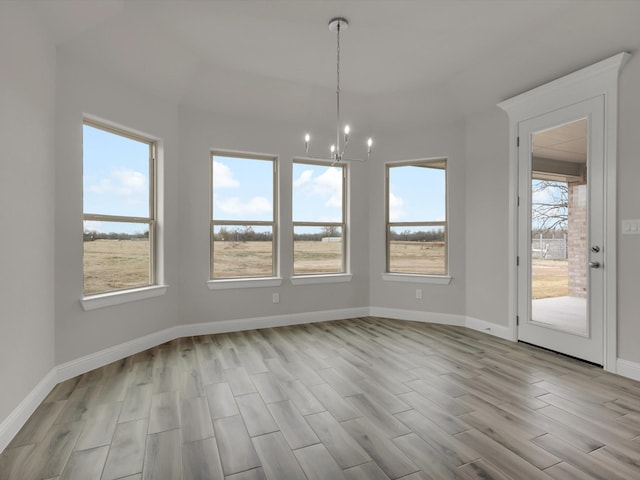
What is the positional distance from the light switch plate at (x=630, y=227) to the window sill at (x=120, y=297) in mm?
4435

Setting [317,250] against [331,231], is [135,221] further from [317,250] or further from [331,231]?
[331,231]

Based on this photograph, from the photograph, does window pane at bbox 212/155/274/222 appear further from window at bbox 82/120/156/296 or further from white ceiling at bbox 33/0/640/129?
window at bbox 82/120/156/296

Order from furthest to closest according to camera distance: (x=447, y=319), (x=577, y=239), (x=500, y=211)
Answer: (x=447, y=319) → (x=500, y=211) → (x=577, y=239)

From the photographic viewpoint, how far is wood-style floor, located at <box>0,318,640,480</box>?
1.85m

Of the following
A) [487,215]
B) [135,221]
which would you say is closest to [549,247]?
[487,215]

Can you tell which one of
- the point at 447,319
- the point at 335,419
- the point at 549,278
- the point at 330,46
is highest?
the point at 330,46

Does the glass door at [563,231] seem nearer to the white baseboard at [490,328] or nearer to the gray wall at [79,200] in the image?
the white baseboard at [490,328]

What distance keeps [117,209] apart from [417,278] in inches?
147

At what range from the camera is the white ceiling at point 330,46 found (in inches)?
113

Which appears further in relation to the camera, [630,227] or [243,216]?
[243,216]

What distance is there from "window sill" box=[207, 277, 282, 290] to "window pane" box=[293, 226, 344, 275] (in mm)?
338

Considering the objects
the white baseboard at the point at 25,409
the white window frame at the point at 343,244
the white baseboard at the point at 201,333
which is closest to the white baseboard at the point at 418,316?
the white baseboard at the point at 201,333

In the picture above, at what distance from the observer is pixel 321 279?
498cm

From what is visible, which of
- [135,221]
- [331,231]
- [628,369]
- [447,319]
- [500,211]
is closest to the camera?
[628,369]
